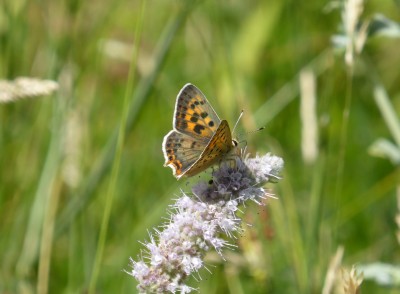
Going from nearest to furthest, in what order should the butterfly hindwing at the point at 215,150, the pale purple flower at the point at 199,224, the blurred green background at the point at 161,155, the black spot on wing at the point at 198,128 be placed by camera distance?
the pale purple flower at the point at 199,224, the butterfly hindwing at the point at 215,150, the black spot on wing at the point at 198,128, the blurred green background at the point at 161,155

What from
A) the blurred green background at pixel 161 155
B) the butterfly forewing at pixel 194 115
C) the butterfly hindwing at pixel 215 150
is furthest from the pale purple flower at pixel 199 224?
the blurred green background at pixel 161 155

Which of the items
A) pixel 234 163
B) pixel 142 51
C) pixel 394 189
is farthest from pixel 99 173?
pixel 142 51

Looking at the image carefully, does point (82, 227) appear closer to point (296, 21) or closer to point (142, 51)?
point (296, 21)

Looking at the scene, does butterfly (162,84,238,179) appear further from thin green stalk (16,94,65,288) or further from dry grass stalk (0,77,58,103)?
thin green stalk (16,94,65,288)

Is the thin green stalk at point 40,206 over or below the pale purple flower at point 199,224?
over

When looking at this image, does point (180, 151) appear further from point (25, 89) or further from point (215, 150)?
point (25, 89)

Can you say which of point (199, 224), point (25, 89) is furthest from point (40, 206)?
point (199, 224)

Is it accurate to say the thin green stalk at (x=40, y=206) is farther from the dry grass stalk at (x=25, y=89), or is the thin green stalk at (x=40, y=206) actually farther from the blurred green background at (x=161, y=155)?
the dry grass stalk at (x=25, y=89)
